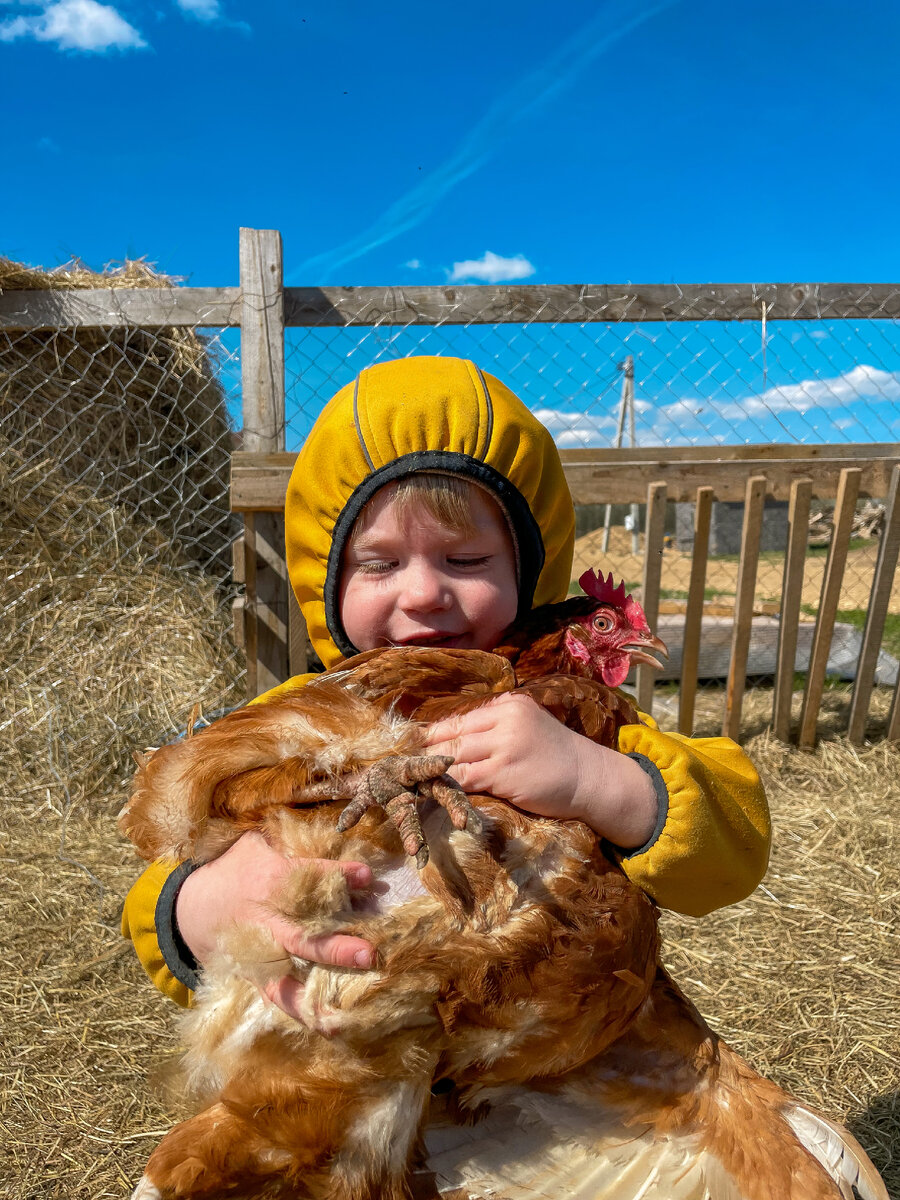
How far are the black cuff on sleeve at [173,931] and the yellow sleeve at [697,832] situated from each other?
0.63 m

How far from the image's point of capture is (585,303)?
13.5 ft

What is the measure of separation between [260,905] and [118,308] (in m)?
3.73

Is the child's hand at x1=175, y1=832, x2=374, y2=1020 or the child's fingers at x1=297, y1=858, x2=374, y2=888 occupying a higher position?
the child's fingers at x1=297, y1=858, x2=374, y2=888

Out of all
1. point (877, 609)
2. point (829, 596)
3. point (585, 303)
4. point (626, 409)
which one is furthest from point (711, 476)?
point (626, 409)

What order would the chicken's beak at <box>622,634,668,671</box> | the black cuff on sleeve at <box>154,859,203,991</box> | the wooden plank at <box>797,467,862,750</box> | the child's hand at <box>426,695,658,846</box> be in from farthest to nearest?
the wooden plank at <box>797,467,862,750</box> → the chicken's beak at <box>622,634,668,671</box> → the black cuff on sleeve at <box>154,859,203,991</box> → the child's hand at <box>426,695,658,846</box>

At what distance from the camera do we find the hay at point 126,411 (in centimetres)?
420

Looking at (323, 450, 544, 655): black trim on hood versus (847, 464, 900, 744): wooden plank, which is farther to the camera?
(847, 464, 900, 744): wooden plank

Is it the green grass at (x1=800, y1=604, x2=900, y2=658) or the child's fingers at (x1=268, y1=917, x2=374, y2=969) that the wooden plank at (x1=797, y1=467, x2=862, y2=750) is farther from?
the child's fingers at (x1=268, y1=917, x2=374, y2=969)

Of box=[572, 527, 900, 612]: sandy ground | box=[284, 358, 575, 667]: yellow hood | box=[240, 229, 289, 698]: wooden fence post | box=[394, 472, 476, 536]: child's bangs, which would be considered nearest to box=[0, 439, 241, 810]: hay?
box=[240, 229, 289, 698]: wooden fence post

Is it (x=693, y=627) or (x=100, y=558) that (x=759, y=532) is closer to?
(x=693, y=627)

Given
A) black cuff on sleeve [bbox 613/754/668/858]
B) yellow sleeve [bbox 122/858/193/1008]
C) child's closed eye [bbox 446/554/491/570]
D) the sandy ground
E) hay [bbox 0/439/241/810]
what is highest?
child's closed eye [bbox 446/554/491/570]

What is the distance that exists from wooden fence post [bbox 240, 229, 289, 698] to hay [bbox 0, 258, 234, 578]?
675 mm

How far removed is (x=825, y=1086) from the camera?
78.5 inches

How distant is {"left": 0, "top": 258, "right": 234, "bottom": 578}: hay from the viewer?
4203 millimetres
